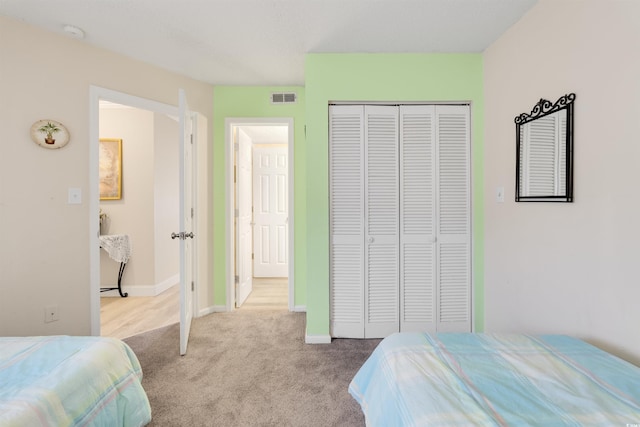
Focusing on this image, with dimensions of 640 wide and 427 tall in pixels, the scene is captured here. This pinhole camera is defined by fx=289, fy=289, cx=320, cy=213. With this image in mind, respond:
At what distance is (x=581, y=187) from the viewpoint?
1.54m

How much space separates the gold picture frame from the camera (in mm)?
3742

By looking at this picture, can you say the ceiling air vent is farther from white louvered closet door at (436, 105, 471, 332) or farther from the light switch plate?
the light switch plate

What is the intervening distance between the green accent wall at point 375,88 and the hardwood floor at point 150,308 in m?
1.31

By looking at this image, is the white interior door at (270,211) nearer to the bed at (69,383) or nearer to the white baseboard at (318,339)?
the white baseboard at (318,339)

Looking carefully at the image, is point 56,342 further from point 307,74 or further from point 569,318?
point 569,318

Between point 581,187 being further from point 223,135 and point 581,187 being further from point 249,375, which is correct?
point 223,135

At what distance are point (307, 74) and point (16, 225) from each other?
2.44 meters

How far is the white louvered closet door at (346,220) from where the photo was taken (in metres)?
2.47

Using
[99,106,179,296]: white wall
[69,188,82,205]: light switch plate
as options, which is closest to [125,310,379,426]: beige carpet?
[69,188,82,205]: light switch plate

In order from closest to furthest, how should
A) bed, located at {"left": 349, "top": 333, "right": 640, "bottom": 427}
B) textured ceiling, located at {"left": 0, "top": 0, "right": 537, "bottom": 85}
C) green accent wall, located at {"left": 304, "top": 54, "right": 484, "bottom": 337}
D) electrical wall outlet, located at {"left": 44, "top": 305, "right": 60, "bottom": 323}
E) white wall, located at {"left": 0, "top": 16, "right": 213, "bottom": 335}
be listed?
bed, located at {"left": 349, "top": 333, "right": 640, "bottom": 427} → textured ceiling, located at {"left": 0, "top": 0, "right": 537, "bottom": 85} → white wall, located at {"left": 0, "top": 16, "right": 213, "bottom": 335} → electrical wall outlet, located at {"left": 44, "top": 305, "right": 60, "bottom": 323} → green accent wall, located at {"left": 304, "top": 54, "right": 484, "bottom": 337}

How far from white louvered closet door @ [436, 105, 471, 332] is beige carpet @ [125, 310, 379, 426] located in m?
0.77

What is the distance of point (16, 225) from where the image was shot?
2059 mm

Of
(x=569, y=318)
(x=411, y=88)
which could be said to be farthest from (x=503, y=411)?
(x=411, y=88)

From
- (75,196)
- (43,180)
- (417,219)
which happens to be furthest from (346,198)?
(43,180)
